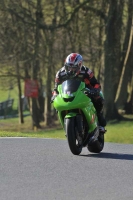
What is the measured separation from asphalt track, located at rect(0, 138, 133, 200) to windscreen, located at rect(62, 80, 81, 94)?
97 cm

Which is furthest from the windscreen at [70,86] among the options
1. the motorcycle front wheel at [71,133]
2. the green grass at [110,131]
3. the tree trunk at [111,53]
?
the tree trunk at [111,53]

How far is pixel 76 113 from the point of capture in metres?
11.6

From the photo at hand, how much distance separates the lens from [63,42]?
3694cm

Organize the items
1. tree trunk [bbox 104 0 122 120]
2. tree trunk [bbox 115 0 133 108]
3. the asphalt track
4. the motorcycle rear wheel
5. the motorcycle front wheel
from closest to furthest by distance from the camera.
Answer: the asphalt track
the motorcycle front wheel
the motorcycle rear wheel
tree trunk [bbox 104 0 122 120]
tree trunk [bbox 115 0 133 108]

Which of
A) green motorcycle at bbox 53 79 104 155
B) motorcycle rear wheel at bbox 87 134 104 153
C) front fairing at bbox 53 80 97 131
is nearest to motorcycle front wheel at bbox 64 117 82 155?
green motorcycle at bbox 53 79 104 155

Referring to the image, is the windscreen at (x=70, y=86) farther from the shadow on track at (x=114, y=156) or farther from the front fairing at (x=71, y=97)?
the shadow on track at (x=114, y=156)

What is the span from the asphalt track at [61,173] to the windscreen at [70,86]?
0.97 meters

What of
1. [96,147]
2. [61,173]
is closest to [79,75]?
[96,147]

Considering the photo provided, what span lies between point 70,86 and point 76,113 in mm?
429

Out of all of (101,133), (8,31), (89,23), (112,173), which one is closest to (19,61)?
(8,31)

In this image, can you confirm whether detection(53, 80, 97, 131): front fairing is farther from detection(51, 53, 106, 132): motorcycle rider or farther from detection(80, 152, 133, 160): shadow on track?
detection(80, 152, 133, 160): shadow on track

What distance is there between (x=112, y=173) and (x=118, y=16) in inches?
967

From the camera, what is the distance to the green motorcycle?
11.4 meters

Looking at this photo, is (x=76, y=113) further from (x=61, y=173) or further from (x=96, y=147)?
(x=61, y=173)
